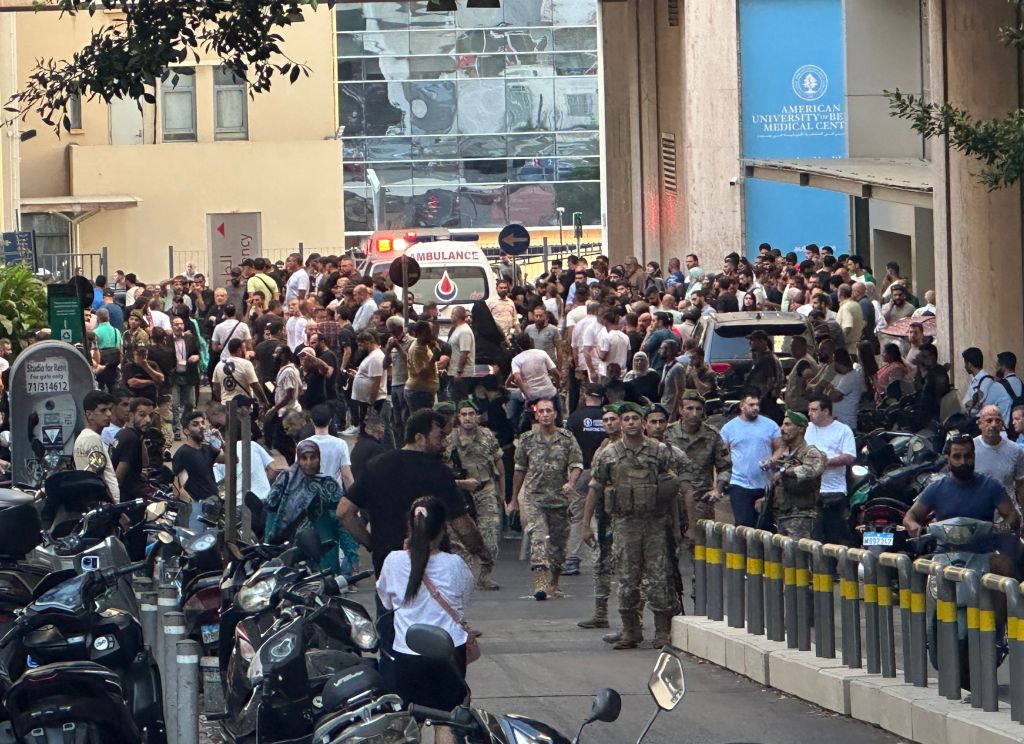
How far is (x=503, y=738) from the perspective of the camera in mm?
6262

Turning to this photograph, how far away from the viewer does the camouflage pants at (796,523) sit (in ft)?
50.2

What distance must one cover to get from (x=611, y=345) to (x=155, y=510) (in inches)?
467

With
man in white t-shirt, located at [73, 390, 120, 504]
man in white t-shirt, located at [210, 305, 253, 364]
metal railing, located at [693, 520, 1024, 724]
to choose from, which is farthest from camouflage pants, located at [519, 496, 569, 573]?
man in white t-shirt, located at [210, 305, 253, 364]

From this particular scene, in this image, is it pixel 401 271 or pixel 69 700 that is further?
pixel 401 271

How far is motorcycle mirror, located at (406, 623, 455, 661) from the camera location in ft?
20.9

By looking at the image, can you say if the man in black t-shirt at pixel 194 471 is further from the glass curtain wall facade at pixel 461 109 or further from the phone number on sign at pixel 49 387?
the glass curtain wall facade at pixel 461 109

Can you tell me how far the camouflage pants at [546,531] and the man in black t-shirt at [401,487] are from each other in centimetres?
532

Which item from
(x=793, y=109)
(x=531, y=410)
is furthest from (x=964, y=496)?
(x=793, y=109)

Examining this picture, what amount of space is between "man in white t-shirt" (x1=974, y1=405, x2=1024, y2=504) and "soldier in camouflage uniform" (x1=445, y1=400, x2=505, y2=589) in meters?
3.87

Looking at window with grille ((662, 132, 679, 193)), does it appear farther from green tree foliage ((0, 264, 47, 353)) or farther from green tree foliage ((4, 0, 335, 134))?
green tree foliage ((4, 0, 335, 134))

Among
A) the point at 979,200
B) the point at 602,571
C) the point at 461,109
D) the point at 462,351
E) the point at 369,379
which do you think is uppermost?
the point at 461,109

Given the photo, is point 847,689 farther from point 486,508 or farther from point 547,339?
point 547,339

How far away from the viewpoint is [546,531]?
1647cm

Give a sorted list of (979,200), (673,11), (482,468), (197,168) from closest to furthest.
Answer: (482,468)
(979,200)
(673,11)
(197,168)
